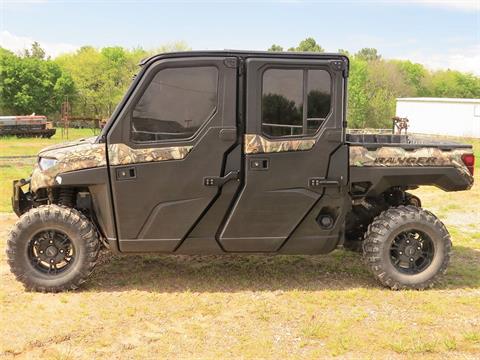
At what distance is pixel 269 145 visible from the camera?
513cm

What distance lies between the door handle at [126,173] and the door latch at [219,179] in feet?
2.30

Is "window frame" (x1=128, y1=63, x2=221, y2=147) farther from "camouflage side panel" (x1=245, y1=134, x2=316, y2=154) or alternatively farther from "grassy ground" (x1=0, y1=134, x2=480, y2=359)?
"grassy ground" (x1=0, y1=134, x2=480, y2=359)

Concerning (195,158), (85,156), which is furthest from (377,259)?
(85,156)

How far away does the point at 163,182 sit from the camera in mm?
5113

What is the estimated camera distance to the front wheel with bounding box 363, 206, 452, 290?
5.43 metres

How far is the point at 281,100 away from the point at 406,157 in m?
1.48

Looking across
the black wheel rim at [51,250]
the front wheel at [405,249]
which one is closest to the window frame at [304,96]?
the front wheel at [405,249]

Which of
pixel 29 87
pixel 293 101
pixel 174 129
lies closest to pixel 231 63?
pixel 293 101

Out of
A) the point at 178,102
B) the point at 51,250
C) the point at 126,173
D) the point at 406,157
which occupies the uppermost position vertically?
the point at 178,102

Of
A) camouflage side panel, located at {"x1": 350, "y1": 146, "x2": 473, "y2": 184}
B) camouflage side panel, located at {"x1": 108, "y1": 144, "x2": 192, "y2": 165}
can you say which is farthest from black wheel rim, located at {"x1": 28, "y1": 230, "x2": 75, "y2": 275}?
camouflage side panel, located at {"x1": 350, "y1": 146, "x2": 473, "y2": 184}

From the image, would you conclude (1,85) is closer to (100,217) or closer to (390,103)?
(390,103)

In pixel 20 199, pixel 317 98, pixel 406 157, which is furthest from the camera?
pixel 20 199

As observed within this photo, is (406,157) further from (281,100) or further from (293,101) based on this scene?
(281,100)

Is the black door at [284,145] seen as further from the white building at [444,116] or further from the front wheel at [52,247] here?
the white building at [444,116]
